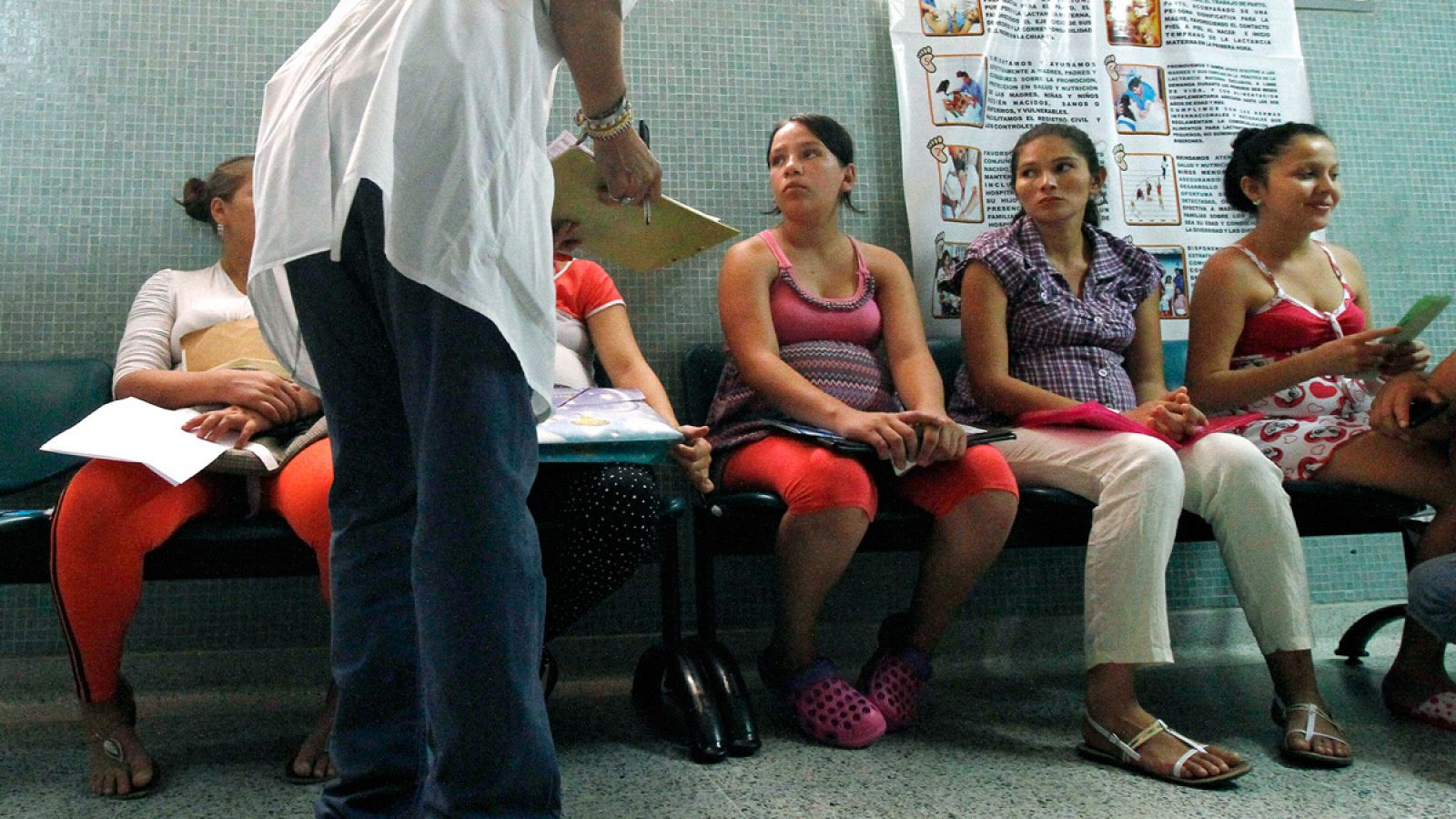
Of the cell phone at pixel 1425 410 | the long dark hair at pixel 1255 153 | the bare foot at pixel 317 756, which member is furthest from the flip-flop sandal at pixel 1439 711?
the bare foot at pixel 317 756

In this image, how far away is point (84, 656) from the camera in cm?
153

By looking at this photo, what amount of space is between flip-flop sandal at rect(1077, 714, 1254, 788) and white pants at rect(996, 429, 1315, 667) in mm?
104

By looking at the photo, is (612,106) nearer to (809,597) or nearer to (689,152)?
(809,597)

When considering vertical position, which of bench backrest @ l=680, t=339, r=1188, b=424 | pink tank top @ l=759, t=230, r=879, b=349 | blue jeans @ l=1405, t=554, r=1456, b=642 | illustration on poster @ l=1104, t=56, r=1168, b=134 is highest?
illustration on poster @ l=1104, t=56, r=1168, b=134

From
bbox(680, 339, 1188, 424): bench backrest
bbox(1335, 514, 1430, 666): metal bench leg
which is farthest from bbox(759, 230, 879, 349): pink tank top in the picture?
bbox(1335, 514, 1430, 666): metal bench leg

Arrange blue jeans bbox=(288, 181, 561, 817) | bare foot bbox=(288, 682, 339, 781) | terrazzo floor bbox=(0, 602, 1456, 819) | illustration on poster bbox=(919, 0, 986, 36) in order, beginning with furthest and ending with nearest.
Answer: illustration on poster bbox=(919, 0, 986, 36) → bare foot bbox=(288, 682, 339, 781) → terrazzo floor bbox=(0, 602, 1456, 819) → blue jeans bbox=(288, 181, 561, 817)

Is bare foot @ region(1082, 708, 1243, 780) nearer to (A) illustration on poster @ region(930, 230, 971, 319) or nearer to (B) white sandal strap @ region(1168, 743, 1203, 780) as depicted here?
(B) white sandal strap @ region(1168, 743, 1203, 780)

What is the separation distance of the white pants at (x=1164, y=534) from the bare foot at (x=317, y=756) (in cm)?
119

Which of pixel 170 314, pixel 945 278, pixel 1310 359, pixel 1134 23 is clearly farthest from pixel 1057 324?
pixel 170 314

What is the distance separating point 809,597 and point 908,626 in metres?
0.23

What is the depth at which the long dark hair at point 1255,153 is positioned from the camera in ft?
7.67

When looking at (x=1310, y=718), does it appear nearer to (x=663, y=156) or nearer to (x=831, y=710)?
(x=831, y=710)

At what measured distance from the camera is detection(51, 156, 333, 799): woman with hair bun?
1527 millimetres

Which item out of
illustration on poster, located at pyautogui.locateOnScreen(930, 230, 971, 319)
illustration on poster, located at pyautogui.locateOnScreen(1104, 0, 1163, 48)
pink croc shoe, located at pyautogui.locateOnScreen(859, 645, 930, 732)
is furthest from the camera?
illustration on poster, located at pyautogui.locateOnScreen(1104, 0, 1163, 48)
